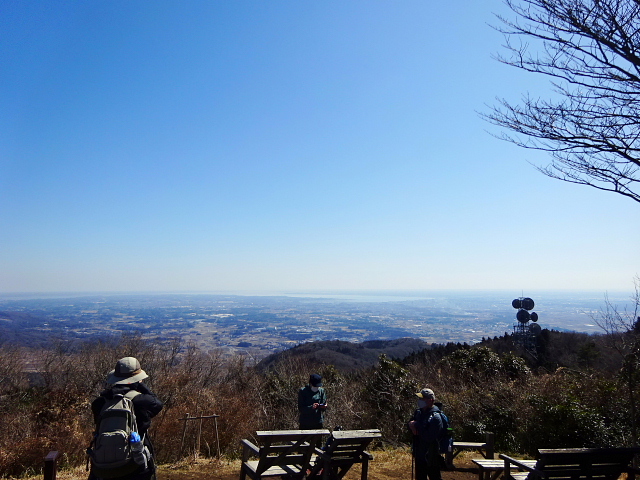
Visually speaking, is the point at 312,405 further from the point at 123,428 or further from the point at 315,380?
the point at 123,428

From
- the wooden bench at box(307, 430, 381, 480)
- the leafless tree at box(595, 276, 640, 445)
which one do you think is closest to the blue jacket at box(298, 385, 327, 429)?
the wooden bench at box(307, 430, 381, 480)

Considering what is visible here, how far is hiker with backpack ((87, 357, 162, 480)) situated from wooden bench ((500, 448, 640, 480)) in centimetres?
331

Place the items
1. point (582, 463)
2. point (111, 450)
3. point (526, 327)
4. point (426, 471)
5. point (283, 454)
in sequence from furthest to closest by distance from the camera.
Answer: point (526, 327)
point (283, 454)
point (426, 471)
point (582, 463)
point (111, 450)

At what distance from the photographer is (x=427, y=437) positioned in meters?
4.26

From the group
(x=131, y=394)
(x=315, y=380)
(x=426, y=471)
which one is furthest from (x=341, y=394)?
(x=131, y=394)

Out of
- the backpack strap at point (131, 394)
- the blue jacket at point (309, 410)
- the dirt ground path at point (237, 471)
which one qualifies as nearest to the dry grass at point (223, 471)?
the dirt ground path at point (237, 471)

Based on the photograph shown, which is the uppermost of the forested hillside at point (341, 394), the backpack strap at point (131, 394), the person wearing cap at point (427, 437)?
the backpack strap at point (131, 394)

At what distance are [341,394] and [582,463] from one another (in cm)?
1491

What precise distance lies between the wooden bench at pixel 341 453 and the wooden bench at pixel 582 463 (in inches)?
62.3

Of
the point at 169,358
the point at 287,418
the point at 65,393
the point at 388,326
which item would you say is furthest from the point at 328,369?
the point at 388,326

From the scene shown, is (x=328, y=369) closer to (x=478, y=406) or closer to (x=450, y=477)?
(x=478, y=406)

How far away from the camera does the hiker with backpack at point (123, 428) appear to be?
9.88 feet

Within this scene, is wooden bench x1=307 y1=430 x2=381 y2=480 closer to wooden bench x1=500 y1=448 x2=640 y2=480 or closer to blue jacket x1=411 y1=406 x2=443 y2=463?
blue jacket x1=411 y1=406 x2=443 y2=463

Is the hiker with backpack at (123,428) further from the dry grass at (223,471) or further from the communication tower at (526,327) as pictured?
the communication tower at (526,327)
